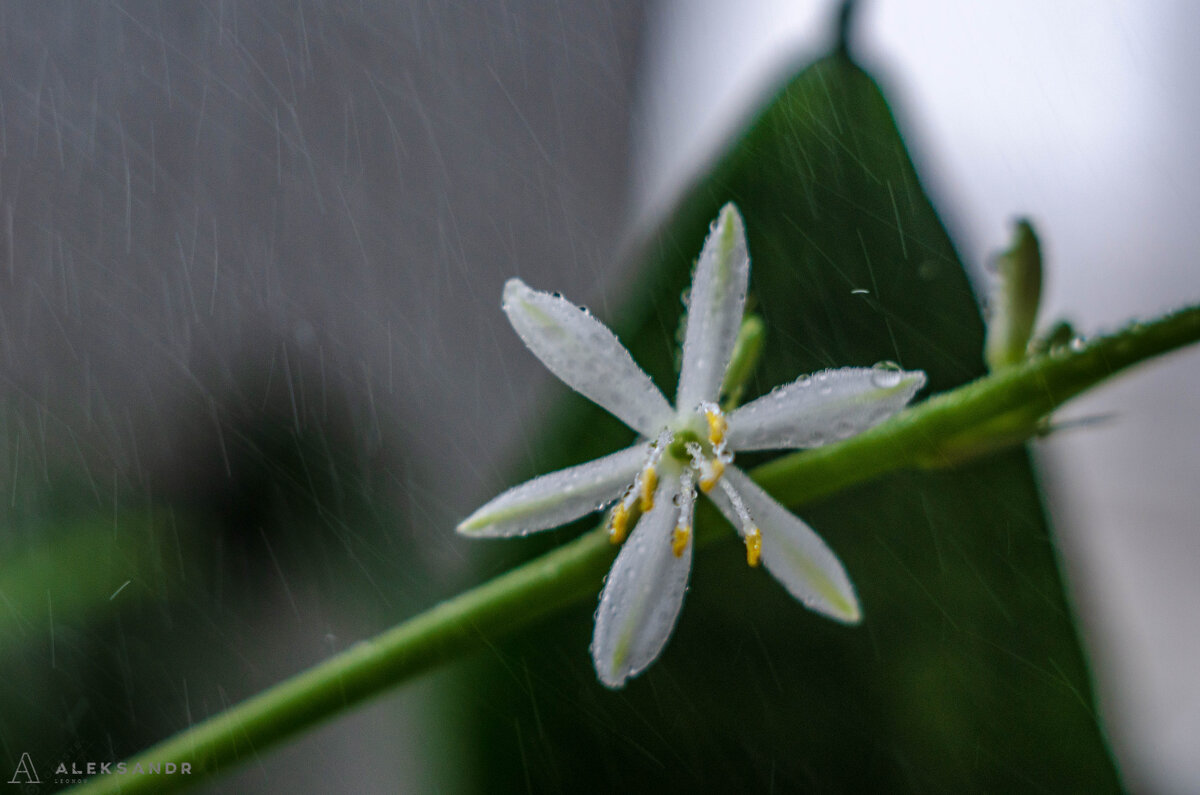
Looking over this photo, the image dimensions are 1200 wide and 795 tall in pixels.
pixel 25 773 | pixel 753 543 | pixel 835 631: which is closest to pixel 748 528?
pixel 753 543

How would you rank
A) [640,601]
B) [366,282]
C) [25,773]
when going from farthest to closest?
[366,282] < [25,773] < [640,601]

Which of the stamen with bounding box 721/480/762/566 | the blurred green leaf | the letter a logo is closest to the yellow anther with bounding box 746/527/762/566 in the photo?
the stamen with bounding box 721/480/762/566

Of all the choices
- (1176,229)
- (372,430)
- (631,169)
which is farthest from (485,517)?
(1176,229)

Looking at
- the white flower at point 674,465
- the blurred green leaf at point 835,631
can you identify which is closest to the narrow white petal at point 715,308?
the white flower at point 674,465

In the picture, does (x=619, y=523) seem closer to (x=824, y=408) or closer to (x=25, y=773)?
(x=824, y=408)

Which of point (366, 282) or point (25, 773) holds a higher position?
point (366, 282)

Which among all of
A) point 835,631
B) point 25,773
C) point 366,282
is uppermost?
point 366,282

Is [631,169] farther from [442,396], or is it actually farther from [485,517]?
[485,517]
